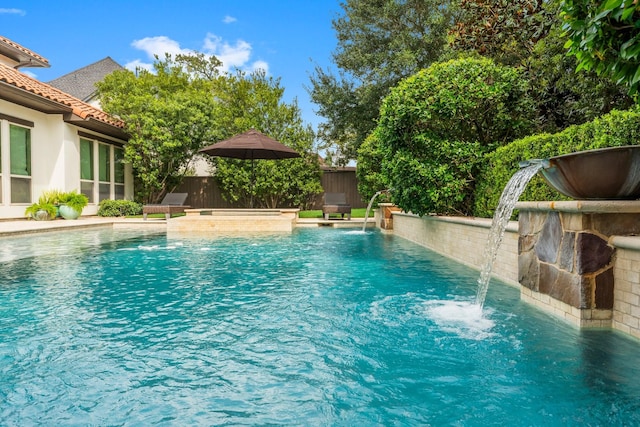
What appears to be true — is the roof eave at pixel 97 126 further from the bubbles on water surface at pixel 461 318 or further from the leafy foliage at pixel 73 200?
the bubbles on water surface at pixel 461 318

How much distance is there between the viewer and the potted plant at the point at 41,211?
13.2m


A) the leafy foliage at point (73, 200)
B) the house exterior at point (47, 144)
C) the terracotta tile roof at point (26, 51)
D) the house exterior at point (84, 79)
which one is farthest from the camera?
the house exterior at point (84, 79)

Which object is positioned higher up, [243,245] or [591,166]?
[591,166]

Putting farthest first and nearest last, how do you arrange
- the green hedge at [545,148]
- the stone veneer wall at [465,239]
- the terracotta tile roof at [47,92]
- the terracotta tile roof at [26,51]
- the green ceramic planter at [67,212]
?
the terracotta tile roof at [26,51] < the green ceramic planter at [67,212] < the terracotta tile roof at [47,92] < the stone veneer wall at [465,239] < the green hedge at [545,148]

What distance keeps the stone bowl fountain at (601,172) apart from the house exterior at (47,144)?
1347 centimetres

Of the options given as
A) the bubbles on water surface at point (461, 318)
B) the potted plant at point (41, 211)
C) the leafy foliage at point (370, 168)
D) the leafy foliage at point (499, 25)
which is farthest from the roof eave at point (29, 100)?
the bubbles on water surface at point (461, 318)

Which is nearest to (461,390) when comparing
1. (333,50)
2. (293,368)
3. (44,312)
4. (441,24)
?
(293,368)

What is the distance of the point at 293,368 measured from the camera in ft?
8.57

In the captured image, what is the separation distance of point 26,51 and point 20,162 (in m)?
6.29

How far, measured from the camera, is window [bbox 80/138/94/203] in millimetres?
15859

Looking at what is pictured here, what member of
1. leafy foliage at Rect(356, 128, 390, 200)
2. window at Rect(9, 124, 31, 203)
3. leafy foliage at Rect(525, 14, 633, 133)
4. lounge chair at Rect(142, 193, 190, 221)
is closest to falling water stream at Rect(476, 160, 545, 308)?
leafy foliage at Rect(525, 14, 633, 133)

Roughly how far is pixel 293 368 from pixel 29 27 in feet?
106

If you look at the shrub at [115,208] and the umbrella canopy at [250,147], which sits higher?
the umbrella canopy at [250,147]

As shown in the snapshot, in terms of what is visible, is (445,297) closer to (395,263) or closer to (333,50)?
(395,263)
